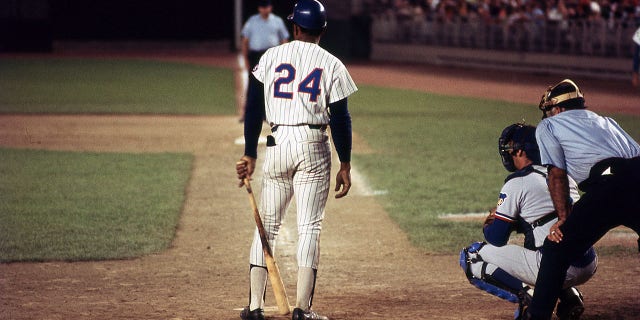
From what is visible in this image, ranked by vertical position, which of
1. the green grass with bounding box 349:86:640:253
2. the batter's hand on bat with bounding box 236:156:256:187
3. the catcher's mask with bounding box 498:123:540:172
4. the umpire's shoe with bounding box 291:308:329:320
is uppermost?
the catcher's mask with bounding box 498:123:540:172

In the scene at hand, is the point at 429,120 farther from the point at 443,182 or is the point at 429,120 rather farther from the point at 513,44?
the point at 513,44

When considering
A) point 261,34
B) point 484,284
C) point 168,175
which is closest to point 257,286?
point 484,284

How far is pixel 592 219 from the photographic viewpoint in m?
5.00

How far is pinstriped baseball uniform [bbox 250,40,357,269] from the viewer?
5.57m

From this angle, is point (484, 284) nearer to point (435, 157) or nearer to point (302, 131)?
point (302, 131)

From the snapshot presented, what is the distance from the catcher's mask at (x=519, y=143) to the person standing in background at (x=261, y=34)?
9.61 m

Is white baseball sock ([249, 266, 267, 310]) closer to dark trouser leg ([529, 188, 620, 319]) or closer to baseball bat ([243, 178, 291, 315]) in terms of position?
baseball bat ([243, 178, 291, 315])

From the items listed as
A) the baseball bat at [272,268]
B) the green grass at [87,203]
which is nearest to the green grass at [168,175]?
the green grass at [87,203]

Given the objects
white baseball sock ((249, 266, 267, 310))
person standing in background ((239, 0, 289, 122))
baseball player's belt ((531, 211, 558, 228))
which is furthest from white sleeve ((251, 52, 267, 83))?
person standing in background ((239, 0, 289, 122))

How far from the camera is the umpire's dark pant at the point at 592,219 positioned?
195 inches

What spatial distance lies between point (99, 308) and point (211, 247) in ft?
6.84

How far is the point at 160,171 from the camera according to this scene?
12.1 m

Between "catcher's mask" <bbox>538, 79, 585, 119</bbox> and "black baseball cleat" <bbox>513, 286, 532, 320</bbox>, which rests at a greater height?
"catcher's mask" <bbox>538, 79, 585, 119</bbox>

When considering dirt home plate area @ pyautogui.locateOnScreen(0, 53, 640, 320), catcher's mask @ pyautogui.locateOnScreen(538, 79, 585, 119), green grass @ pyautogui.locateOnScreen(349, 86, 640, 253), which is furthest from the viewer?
green grass @ pyautogui.locateOnScreen(349, 86, 640, 253)
